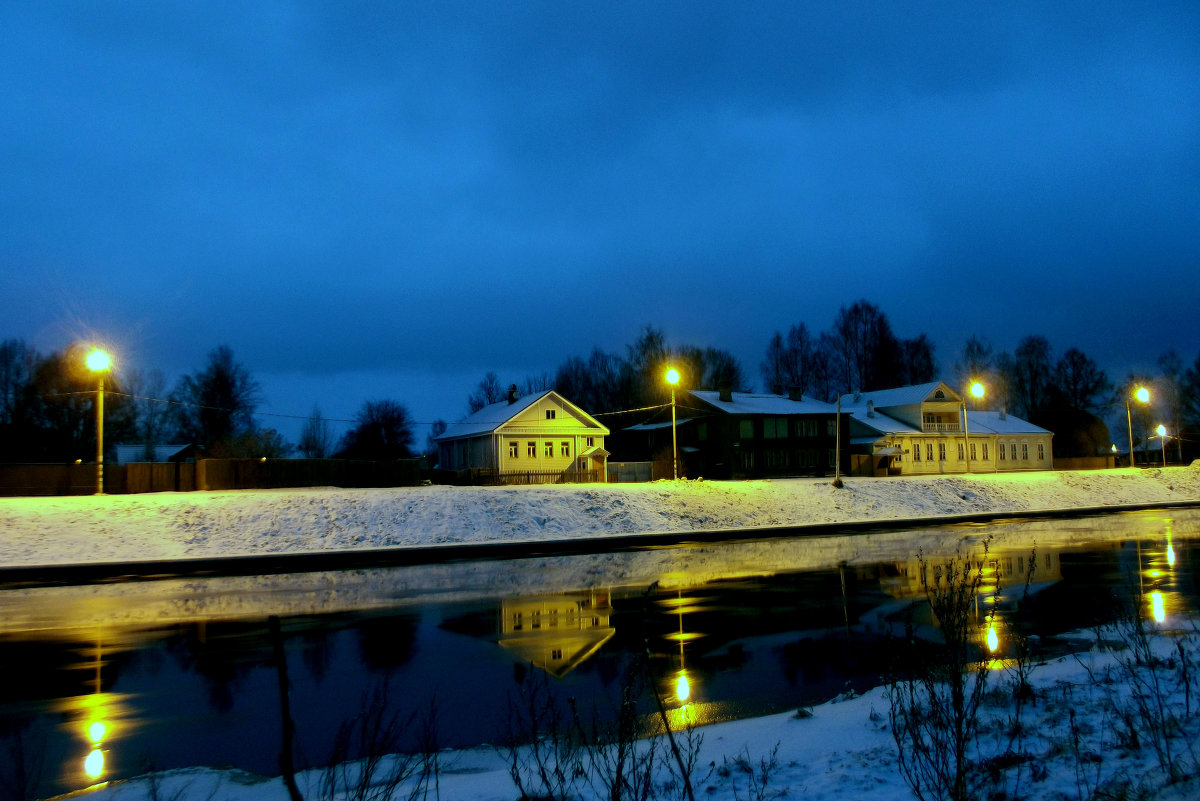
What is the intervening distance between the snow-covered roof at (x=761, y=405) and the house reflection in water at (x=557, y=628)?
5175 centimetres

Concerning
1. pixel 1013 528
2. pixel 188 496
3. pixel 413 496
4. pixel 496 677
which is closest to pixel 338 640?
pixel 496 677

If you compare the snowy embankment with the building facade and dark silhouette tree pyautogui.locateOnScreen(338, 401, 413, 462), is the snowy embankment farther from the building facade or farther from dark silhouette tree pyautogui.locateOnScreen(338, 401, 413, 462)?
dark silhouette tree pyautogui.locateOnScreen(338, 401, 413, 462)

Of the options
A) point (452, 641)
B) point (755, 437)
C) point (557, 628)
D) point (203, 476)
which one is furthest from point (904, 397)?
point (452, 641)

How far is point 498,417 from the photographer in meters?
64.8

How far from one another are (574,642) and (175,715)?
544 cm

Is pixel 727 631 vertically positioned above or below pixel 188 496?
below

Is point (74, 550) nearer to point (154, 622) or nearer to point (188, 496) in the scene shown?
point (188, 496)

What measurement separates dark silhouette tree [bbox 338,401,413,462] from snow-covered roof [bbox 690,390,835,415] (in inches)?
1432

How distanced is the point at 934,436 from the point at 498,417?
38062 mm

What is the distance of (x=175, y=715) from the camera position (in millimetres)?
9508

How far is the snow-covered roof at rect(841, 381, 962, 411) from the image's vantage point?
7531 cm

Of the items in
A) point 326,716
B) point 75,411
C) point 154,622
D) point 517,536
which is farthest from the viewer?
point 75,411

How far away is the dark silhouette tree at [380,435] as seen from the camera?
94.1m

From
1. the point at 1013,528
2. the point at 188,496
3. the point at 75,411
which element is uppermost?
the point at 75,411
